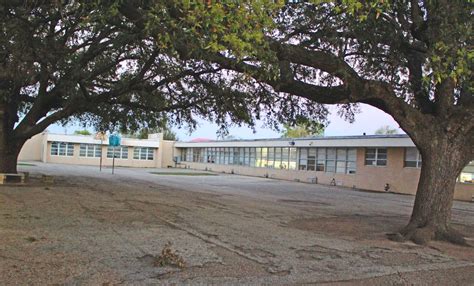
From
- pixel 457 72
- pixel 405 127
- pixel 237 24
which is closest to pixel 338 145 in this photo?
pixel 405 127

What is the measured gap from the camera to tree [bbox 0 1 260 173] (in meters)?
11.3

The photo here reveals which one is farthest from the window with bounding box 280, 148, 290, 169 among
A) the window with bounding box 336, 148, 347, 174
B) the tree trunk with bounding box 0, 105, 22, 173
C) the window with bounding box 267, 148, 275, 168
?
the tree trunk with bounding box 0, 105, 22, 173

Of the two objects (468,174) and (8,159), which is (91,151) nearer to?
(8,159)

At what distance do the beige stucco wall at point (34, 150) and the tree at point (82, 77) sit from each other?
3871 cm

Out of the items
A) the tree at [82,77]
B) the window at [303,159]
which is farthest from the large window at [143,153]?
the tree at [82,77]

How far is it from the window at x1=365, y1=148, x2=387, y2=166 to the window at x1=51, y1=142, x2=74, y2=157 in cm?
4048

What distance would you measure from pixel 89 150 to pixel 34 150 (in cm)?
756

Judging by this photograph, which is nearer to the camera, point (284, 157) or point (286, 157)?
point (286, 157)

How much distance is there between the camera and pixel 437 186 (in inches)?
419

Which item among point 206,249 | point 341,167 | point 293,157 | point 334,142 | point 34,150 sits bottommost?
point 206,249

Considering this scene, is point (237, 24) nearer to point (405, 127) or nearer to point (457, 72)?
point (457, 72)

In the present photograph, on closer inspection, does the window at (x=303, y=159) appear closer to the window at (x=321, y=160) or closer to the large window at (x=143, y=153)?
the window at (x=321, y=160)

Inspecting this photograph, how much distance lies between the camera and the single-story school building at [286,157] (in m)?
29.5

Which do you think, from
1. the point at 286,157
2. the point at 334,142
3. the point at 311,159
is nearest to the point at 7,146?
the point at 334,142
